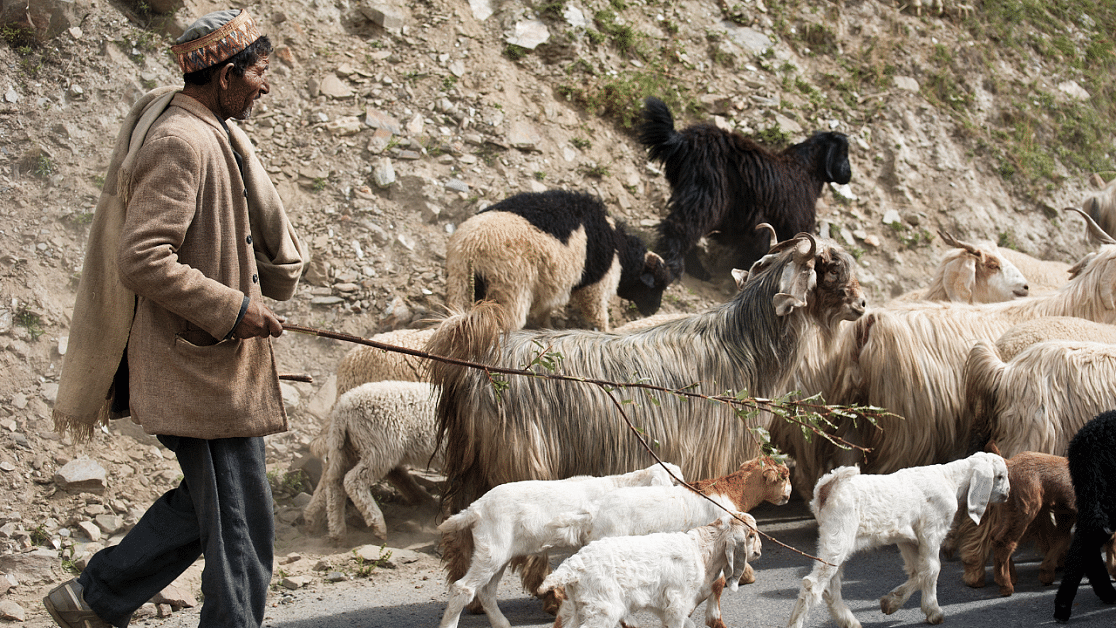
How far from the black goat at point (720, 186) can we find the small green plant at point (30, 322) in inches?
193

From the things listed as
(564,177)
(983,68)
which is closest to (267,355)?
(564,177)

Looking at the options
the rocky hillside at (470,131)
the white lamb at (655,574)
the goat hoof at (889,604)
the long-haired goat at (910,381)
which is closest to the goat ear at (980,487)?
the goat hoof at (889,604)

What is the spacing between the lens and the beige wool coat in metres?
2.80

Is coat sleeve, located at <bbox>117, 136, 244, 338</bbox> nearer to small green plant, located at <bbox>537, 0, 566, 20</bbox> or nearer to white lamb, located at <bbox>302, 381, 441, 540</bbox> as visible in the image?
white lamb, located at <bbox>302, 381, 441, 540</bbox>

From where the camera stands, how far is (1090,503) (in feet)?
12.5

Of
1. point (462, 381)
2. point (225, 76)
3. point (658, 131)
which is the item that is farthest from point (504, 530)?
point (658, 131)

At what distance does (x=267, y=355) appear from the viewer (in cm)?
320

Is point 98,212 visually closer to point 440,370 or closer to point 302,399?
point 440,370

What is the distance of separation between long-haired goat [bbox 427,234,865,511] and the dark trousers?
1.29 metres

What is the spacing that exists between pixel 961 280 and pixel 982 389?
7.67ft

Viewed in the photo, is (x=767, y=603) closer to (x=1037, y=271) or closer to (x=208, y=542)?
(x=208, y=542)

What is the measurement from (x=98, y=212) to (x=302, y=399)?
3532 mm

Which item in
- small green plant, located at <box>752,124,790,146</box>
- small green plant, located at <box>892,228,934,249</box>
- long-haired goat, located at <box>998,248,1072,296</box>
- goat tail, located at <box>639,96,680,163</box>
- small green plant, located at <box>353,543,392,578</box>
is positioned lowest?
small green plant, located at <box>353,543,392,578</box>

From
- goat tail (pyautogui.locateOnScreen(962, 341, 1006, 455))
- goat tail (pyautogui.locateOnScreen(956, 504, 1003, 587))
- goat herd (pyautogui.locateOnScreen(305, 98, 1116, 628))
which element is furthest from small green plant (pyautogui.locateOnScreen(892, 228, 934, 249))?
goat tail (pyautogui.locateOnScreen(956, 504, 1003, 587))
